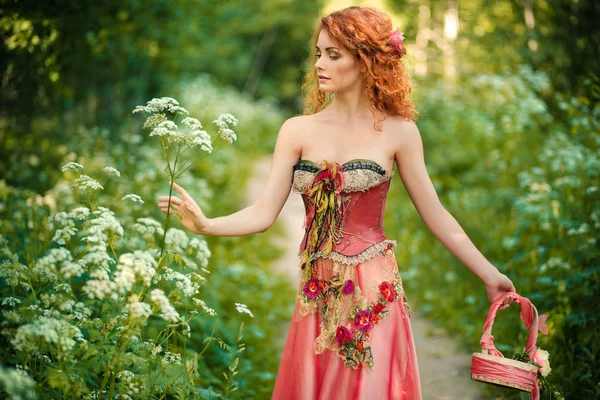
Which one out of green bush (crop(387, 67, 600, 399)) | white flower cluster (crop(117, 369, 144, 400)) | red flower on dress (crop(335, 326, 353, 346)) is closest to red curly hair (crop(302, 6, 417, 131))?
red flower on dress (crop(335, 326, 353, 346))

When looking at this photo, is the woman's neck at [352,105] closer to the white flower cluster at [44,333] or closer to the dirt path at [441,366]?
the white flower cluster at [44,333]

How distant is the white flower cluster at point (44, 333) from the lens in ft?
6.83

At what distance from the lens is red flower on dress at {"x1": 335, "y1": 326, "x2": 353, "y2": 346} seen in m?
2.63

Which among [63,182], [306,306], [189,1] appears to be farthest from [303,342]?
[189,1]

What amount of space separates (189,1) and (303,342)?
552cm

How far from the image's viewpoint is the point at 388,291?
2688 millimetres

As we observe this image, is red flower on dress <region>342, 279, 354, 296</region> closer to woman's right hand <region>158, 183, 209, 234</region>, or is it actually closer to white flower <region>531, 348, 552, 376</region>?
woman's right hand <region>158, 183, 209, 234</region>

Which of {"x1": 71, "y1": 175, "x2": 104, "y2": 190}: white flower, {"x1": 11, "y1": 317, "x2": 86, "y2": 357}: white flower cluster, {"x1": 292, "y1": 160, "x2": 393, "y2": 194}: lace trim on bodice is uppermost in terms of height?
{"x1": 292, "y1": 160, "x2": 393, "y2": 194}: lace trim on bodice

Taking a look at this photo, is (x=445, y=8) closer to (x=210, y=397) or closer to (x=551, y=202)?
(x=551, y=202)

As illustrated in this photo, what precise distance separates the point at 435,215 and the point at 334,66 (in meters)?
0.76

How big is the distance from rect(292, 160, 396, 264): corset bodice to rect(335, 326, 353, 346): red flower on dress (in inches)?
10.9

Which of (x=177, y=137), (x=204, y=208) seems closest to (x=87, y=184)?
(x=177, y=137)

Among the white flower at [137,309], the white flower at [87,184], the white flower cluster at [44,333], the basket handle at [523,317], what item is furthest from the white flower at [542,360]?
the white flower at [87,184]

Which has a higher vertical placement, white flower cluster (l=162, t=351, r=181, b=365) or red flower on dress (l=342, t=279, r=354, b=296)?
red flower on dress (l=342, t=279, r=354, b=296)
